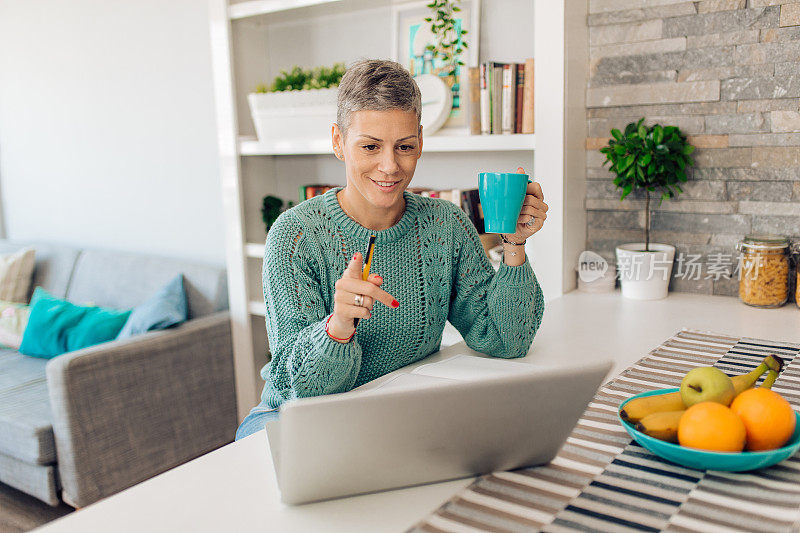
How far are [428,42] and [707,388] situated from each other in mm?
1742

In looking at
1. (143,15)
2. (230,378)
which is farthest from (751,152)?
(143,15)

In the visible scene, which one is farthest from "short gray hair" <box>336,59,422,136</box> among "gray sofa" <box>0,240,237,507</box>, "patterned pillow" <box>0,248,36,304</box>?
"patterned pillow" <box>0,248,36,304</box>

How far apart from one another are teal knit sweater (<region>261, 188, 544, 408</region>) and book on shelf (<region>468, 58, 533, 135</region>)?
655mm

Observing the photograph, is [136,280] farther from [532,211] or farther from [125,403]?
[532,211]

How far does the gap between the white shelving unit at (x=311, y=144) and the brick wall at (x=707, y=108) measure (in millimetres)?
83

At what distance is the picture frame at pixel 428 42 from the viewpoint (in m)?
2.29

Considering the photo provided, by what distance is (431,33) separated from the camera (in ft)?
7.75

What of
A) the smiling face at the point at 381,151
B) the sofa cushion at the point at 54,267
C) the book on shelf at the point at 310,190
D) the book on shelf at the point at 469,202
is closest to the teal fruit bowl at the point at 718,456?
the smiling face at the point at 381,151

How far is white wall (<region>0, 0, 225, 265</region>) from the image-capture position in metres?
3.14

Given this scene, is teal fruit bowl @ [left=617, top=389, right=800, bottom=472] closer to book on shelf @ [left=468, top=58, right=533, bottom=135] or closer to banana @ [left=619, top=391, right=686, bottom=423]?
banana @ [left=619, top=391, right=686, bottom=423]

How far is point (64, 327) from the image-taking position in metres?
2.82

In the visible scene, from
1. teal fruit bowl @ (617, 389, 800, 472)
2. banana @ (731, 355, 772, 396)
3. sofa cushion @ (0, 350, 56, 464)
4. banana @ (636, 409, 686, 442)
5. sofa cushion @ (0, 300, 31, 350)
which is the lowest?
sofa cushion @ (0, 350, 56, 464)

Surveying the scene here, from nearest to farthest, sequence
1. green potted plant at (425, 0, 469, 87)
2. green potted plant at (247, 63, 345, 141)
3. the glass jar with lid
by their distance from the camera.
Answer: the glass jar with lid, green potted plant at (425, 0, 469, 87), green potted plant at (247, 63, 345, 141)

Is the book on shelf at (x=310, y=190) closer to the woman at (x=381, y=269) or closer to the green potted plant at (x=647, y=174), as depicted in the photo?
the green potted plant at (x=647, y=174)
